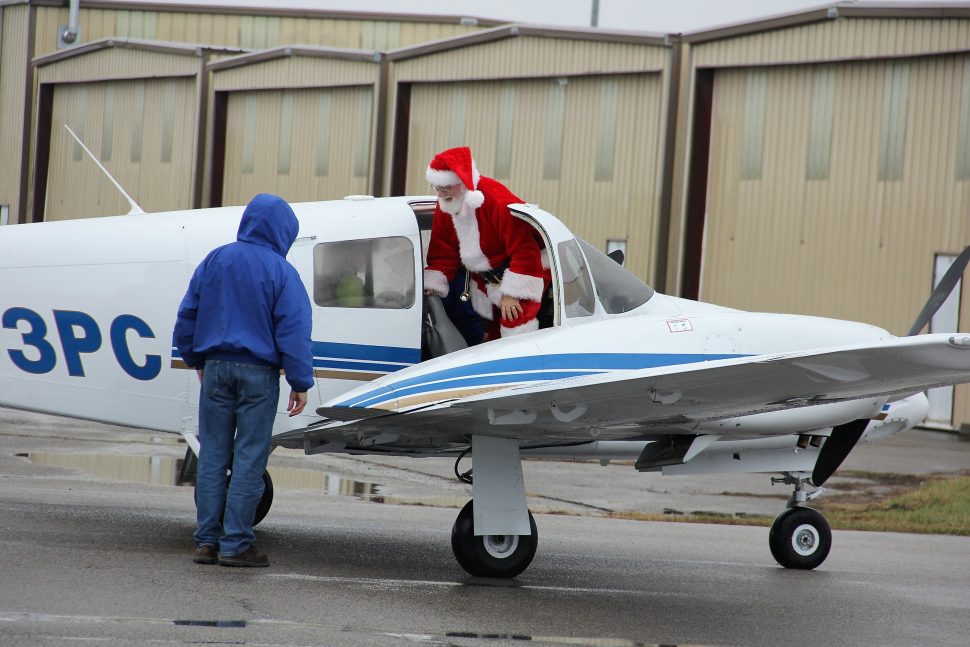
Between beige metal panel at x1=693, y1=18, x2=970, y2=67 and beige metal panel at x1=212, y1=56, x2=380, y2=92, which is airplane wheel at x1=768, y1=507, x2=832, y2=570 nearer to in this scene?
beige metal panel at x1=693, y1=18, x2=970, y2=67

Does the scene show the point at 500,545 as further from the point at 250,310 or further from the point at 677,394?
the point at 250,310

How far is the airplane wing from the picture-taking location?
19.5 feet

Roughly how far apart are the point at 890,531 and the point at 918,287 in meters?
9.26

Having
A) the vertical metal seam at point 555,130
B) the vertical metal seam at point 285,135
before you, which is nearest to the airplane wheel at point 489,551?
the vertical metal seam at point 555,130

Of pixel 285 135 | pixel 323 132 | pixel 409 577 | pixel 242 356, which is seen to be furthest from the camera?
pixel 285 135

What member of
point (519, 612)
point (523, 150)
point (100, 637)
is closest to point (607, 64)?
point (523, 150)

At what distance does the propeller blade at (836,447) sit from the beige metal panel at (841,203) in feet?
39.7

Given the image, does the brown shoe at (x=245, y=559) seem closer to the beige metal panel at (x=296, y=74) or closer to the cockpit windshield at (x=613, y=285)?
the cockpit windshield at (x=613, y=285)

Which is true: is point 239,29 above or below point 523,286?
above

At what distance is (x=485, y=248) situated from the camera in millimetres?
7621

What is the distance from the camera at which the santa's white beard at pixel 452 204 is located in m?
7.62

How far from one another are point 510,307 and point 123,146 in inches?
1136

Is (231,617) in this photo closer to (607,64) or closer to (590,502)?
(590,502)

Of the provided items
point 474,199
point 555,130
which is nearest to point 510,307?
point 474,199
